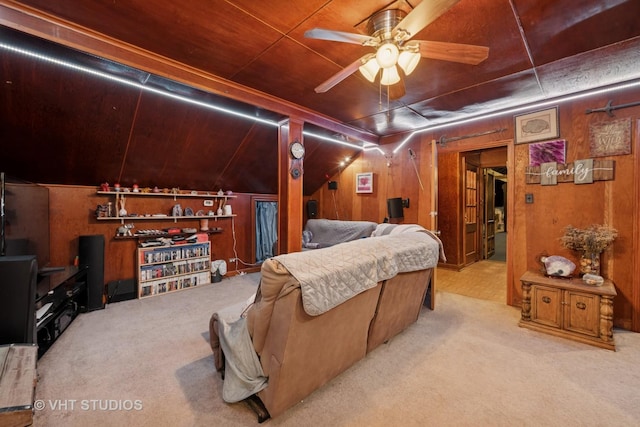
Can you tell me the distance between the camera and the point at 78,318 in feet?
9.89

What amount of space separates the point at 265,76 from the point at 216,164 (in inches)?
75.4

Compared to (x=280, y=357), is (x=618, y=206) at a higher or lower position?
higher

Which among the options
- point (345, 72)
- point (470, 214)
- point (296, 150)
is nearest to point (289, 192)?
point (296, 150)

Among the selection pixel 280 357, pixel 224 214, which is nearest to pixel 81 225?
pixel 224 214

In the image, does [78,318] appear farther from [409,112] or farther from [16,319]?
[409,112]

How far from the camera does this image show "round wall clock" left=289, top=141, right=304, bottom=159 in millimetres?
3467

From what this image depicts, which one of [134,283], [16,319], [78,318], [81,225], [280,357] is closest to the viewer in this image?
[280,357]

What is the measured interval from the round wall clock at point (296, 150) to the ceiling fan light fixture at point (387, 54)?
1.79m

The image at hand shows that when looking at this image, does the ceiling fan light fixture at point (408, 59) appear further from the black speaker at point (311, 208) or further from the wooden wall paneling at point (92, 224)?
the black speaker at point (311, 208)

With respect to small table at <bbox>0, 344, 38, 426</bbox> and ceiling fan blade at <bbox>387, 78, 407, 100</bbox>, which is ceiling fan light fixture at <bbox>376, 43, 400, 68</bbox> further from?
small table at <bbox>0, 344, 38, 426</bbox>

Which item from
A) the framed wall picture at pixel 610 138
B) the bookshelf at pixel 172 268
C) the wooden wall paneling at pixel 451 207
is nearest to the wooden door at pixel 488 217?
the wooden wall paneling at pixel 451 207

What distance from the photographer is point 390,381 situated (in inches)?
76.7

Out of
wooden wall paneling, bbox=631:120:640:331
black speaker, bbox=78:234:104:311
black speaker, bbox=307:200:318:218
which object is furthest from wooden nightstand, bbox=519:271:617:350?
black speaker, bbox=78:234:104:311

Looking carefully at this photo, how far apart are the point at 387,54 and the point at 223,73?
1.73 meters
